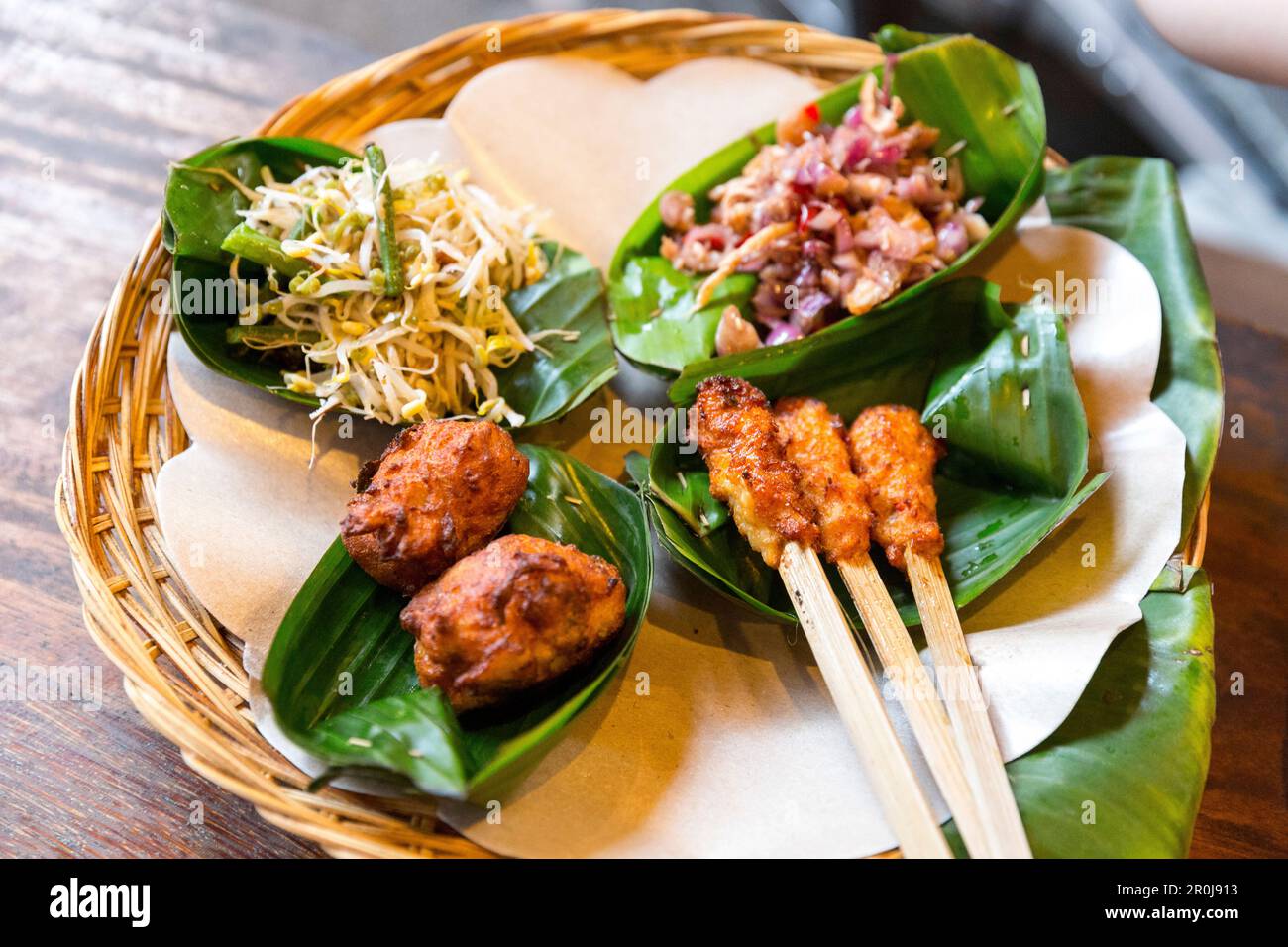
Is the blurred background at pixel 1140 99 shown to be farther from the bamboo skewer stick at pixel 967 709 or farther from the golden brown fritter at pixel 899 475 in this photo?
the bamboo skewer stick at pixel 967 709

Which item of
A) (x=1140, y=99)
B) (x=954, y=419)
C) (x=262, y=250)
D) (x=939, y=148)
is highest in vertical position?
(x=1140, y=99)

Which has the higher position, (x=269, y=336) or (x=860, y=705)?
(x=269, y=336)

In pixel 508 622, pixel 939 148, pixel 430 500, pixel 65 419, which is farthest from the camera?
pixel 939 148

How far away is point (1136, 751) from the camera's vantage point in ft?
8.82

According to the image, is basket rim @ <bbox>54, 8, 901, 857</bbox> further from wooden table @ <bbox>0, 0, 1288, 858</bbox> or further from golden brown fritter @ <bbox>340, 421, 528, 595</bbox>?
golden brown fritter @ <bbox>340, 421, 528, 595</bbox>

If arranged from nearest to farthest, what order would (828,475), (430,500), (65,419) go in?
Answer: 1. (430,500)
2. (828,475)
3. (65,419)

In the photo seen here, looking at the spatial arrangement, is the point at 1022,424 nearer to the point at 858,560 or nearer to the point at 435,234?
the point at 858,560

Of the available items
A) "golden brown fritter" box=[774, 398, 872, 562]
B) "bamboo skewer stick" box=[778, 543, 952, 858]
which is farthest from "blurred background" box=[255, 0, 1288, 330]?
"bamboo skewer stick" box=[778, 543, 952, 858]

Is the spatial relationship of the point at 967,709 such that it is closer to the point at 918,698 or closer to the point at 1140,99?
the point at 918,698

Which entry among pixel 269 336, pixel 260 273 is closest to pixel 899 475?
pixel 269 336

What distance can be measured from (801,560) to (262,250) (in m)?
2.00

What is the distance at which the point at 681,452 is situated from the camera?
322 cm

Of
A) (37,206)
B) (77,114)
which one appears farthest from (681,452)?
(77,114)

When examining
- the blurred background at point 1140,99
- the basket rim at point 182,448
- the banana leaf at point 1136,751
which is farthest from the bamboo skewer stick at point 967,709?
the blurred background at point 1140,99
